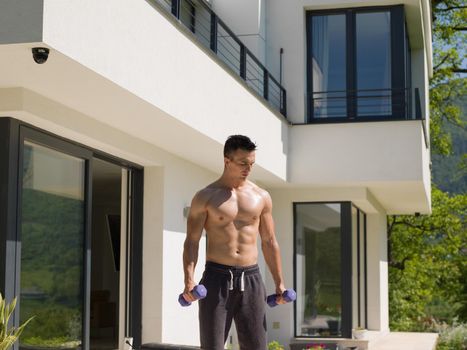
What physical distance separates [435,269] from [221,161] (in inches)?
686

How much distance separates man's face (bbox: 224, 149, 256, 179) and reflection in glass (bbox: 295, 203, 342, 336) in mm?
8714

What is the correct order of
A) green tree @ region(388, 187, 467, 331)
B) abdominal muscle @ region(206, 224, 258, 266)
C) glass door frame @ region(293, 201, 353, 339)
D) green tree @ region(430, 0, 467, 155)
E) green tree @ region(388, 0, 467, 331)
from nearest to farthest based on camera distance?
abdominal muscle @ region(206, 224, 258, 266)
glass door frame @ region(293, 201, 353, 339)
green tree @ region(430, 0, 467, 155)
green tree @ region(388, 0, 467, 331)
green tree @ region(388, 187, 467, 331)

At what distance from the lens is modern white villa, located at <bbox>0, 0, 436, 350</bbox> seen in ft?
21.5

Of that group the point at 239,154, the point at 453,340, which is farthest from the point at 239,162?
the point at 453,340

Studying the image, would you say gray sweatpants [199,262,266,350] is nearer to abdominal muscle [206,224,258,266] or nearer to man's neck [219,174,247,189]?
abdominal muscle [206,224,258,266]

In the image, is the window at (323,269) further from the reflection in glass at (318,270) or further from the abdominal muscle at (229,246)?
the abdominal muscle at (229,246)

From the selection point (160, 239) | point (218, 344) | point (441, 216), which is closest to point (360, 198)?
point (160, 239)

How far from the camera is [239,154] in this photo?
15.9 feet

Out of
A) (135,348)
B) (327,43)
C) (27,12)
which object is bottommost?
(135,348)

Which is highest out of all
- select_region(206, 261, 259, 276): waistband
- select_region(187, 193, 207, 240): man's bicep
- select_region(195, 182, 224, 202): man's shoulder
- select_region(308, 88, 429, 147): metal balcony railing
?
select_region(308, 88, 429, 147): metal balcony railing

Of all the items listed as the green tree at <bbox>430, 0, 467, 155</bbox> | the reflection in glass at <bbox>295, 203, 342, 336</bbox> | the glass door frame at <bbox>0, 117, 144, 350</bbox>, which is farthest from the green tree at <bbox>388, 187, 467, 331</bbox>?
the glass door frame at <bbox>0, 117, 144, 350</bbox>

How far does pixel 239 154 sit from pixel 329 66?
327 inches

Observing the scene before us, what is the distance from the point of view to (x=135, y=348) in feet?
31.3

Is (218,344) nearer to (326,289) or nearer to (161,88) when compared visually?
(161,88)
